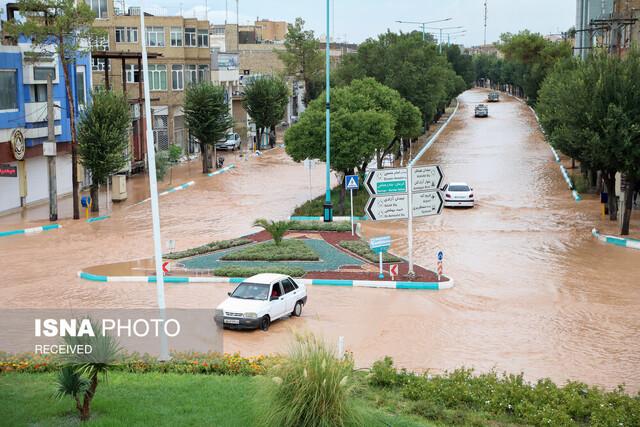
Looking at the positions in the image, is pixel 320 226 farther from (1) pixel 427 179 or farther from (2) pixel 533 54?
(2) pixel 533 54

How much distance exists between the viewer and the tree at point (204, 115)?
56.2 metres

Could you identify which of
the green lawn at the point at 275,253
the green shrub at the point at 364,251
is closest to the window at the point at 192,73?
the green shrub at the point at 364,251

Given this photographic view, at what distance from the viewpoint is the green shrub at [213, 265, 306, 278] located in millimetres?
25922

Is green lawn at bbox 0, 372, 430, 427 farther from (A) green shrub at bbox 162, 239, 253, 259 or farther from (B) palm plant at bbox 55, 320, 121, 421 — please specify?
(A) green shrub at bbox 162, 239, 253, 259

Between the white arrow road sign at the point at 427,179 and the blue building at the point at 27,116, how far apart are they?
1915cm

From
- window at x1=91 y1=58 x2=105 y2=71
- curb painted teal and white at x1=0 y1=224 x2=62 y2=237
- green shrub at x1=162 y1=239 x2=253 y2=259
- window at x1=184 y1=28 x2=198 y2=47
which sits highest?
window at x1=184 y1=28 x2=198 y2=47

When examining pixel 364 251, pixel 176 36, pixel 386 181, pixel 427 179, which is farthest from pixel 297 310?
pixel 176 36

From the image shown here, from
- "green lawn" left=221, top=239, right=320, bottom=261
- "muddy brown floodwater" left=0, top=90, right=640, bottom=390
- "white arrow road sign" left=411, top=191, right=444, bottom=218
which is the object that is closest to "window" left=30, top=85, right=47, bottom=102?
"muddy brown floodwater" left=0, top=90, right=640, bottom=390

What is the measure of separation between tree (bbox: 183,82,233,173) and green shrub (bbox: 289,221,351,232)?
21972mm

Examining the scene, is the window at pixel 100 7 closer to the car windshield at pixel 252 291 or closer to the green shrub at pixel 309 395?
the car windshield at pixel 252 291

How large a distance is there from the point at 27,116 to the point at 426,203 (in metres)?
21.1

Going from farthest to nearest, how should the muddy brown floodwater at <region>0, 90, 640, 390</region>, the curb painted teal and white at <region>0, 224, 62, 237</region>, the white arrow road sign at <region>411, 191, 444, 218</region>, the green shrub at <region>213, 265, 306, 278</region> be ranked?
the curb painted teal and white at <region>0, 224, 62, 237</region>, the white arrow road sign at <region>411, 191, 444, 218</region>, the green shrub at <region>213, 265, 306, 278</region>, the muddy brown floodwater at <region>0, 90, 640, 390</region>

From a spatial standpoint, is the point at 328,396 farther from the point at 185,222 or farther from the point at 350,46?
the point at 350,46

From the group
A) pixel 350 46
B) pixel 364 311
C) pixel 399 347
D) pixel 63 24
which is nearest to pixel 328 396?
pixel 399 347
